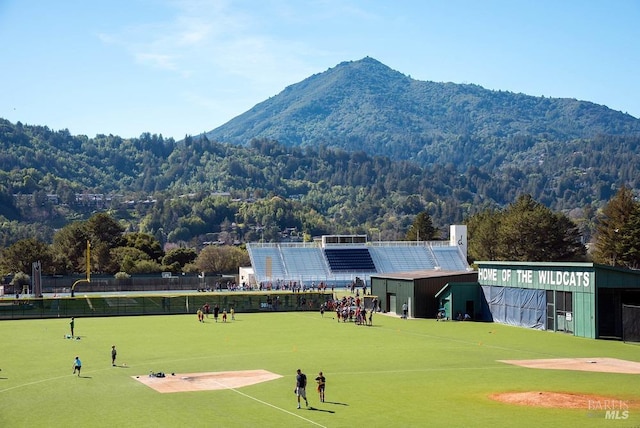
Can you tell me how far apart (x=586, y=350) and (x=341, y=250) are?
8719 cm

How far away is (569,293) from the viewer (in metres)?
64.4

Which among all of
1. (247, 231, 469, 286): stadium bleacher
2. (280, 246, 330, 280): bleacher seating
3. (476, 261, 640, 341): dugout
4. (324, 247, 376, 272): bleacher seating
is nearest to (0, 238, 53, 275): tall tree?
(247, 231, 469, 286): stadium bleacher

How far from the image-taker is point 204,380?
1721 inches

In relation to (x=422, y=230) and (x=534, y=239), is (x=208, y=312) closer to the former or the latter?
(x=534, y=239)

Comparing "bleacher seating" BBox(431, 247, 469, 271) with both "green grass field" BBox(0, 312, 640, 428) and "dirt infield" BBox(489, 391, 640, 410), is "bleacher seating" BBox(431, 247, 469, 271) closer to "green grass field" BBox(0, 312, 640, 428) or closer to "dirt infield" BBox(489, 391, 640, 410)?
"green grass field" BBox(0, 312, 640, 428)

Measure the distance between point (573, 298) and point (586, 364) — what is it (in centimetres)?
1551

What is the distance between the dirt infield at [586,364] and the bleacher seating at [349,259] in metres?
85.7

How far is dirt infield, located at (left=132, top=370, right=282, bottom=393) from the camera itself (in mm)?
41656

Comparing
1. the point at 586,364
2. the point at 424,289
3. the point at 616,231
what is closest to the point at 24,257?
the point at 424,289

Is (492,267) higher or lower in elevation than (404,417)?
higher

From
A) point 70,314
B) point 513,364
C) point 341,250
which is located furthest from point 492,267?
point 341,250

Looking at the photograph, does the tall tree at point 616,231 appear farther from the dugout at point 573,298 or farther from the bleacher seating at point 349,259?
the dugout at point 573,298

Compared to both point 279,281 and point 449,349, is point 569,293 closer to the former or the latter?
point 449,349

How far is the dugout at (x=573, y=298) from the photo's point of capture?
202 ft
